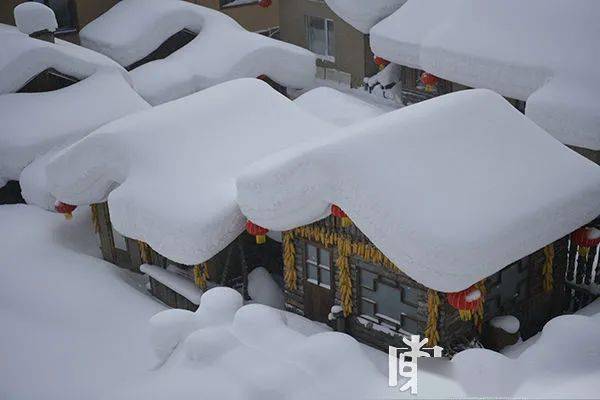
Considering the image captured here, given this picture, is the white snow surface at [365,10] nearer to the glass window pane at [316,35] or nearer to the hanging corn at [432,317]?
the glass window pane at [316,35]

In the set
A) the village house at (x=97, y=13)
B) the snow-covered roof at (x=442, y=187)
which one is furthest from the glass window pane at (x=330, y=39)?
the snow-covered roof at (x=442, y=187)

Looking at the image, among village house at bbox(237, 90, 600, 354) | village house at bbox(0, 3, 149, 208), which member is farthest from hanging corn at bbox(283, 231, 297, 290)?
village house at bbox(0, 3, 149, 208)

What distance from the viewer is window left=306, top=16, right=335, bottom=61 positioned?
2736 centimetres

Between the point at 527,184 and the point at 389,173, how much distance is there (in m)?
2.29

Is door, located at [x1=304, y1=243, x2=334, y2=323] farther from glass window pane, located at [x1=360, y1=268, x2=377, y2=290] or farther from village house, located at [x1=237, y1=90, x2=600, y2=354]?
glass window pane, located at [x1=360, y1=268, x2=377, y2=290]

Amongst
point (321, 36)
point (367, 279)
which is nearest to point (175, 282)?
point (367, 279)

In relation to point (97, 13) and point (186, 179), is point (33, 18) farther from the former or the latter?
point (186, 179)

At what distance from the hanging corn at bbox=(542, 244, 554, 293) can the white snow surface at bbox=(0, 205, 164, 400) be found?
679 cm

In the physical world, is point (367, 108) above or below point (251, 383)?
below

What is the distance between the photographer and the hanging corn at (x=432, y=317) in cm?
1226

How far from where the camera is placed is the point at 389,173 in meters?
11.8

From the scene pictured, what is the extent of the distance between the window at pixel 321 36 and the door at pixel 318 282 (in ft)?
48.1

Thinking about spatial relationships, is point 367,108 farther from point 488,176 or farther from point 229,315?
point 229,315

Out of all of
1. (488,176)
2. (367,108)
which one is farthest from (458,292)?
(367,108)
